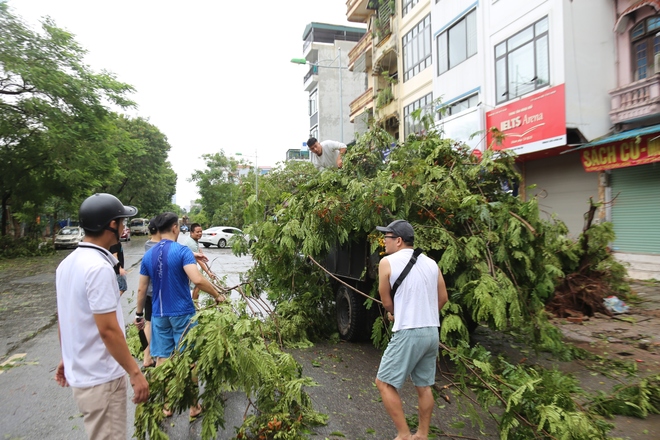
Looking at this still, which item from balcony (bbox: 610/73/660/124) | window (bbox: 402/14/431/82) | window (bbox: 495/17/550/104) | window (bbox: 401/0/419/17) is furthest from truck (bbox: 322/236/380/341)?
window (bbox: 401/0/419/17)

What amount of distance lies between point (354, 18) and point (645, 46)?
19909 mm

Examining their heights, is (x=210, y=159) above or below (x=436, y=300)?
above

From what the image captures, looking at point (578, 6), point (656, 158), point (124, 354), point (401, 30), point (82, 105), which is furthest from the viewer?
point (401, 30)

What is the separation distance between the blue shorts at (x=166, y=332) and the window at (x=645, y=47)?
12.3m

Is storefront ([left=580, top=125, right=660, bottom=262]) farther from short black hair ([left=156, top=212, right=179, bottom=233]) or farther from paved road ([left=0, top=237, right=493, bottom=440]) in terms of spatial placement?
short black hair ([left=156, top=212, right=179, bottom=233])

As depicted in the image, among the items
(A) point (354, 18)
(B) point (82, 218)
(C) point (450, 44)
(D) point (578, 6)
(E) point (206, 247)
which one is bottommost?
(E) point (206, 247)

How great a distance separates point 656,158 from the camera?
1029cm

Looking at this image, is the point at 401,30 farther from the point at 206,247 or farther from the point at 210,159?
the point at 210,159

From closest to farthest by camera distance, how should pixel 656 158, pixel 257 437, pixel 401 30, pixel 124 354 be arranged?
pixel 124 354 < pixel 257 437 < pixel 656 158 < pixel 401 30

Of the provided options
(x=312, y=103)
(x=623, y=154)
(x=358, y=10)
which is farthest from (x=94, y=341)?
(x=312, y=103)

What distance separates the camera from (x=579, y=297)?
720 centimetres

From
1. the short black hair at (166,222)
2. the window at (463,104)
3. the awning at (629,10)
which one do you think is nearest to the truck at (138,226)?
the window at (463,104)

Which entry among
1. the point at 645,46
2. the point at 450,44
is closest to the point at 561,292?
the point at 645,46

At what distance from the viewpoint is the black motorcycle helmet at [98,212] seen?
2371 millimetres
